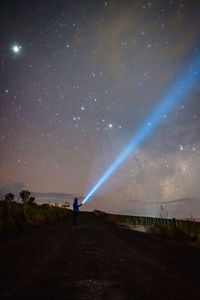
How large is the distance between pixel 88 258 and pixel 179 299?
2.32 m

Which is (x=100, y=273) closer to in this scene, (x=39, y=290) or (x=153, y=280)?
(x=153, y=280)

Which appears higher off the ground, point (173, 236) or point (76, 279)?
point (76, 279)

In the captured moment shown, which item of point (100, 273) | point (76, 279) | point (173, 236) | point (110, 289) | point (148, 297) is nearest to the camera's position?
point (148, 297)

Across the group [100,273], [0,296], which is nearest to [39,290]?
[0,296]

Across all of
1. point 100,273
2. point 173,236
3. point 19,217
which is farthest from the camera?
point 19,217

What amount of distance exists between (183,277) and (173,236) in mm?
8033

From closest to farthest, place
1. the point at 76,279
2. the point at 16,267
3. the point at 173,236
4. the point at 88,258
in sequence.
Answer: the point at 76,279
the point at 16,267
the point at 88,258
the point at 173,236

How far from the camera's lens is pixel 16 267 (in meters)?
3.38

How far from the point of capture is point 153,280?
294 centimetres

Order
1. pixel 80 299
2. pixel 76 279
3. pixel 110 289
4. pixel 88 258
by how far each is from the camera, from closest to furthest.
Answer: pixel 80 299
pixel 110 289
pixel 76 279
pixel 88 258

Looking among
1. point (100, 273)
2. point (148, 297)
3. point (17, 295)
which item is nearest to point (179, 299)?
point (148, 297)

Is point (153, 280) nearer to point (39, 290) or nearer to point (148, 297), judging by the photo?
point (148, 297)

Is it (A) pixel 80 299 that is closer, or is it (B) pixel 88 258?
(A) pixel 80 299

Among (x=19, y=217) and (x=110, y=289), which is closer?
(x=110, y=289)
